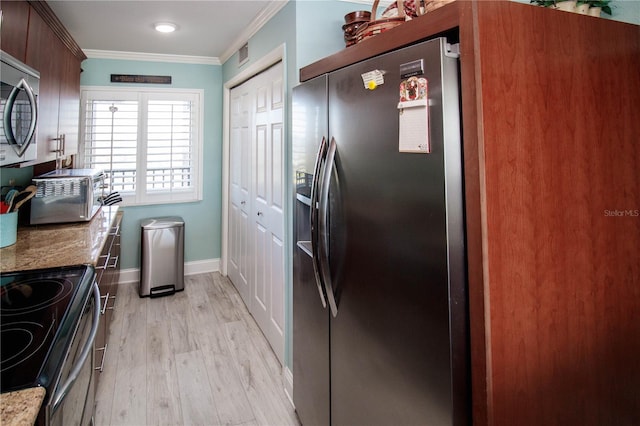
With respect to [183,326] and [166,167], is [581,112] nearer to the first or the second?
[183,326]

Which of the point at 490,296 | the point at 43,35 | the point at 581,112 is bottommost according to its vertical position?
the point at 490,296

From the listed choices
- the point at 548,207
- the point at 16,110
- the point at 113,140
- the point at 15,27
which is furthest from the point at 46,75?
the point at 548,207

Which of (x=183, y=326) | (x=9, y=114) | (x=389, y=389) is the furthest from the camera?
(x=183, y=326)

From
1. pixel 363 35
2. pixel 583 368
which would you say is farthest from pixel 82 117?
pixel 583 368

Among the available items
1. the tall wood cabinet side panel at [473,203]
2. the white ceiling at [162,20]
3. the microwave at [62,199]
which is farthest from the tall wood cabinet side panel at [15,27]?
the tall wood cabinet side panel at [473,203]

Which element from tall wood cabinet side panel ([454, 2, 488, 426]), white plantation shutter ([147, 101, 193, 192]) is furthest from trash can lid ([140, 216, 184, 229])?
tall wood cabinet side panel ([454, 2, 488, 426])

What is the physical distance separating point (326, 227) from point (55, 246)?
1659 mm

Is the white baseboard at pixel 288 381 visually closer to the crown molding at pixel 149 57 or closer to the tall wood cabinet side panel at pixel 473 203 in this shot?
the tall wood cabinet side panel at pixel 473 203

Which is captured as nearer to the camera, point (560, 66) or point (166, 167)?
point (560, 66)

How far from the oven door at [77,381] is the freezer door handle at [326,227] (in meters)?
0.82

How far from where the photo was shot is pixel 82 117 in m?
3.58

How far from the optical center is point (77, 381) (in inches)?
44.9

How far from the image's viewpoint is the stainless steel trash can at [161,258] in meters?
3.54

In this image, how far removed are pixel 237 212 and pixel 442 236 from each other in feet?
9.70
